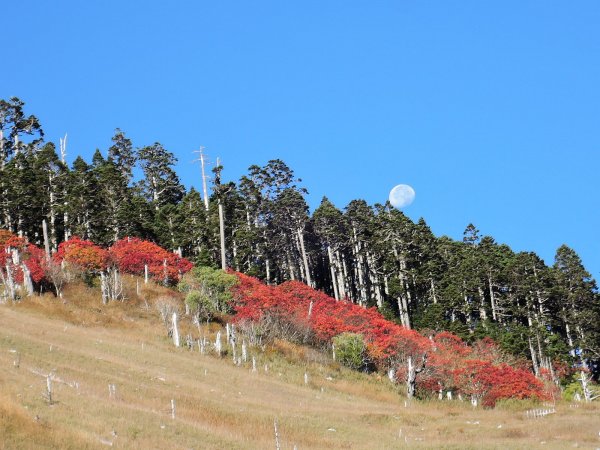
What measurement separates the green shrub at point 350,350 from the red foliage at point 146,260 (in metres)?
18.9

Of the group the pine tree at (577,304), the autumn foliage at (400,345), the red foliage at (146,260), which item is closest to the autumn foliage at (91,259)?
the red foliage at (146,260)

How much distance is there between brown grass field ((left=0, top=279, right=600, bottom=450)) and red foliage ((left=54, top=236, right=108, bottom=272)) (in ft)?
14.9

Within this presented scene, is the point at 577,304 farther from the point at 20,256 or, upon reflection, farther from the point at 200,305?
the point at 20,256

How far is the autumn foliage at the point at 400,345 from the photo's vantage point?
55.8 metres

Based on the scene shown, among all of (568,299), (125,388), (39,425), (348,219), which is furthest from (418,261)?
(39,425)

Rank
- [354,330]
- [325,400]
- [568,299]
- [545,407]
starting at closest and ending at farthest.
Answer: [325,400], [545,407], [354,330], [568,299]

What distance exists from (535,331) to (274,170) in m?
37.3

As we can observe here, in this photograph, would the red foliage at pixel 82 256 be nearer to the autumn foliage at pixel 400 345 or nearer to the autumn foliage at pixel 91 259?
the autumn foliage at pixel 91 259

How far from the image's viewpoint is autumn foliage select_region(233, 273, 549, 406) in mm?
55844

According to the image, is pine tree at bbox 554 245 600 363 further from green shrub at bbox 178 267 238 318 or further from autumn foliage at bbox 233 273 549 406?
green shrub at bbox 178 267 238 318

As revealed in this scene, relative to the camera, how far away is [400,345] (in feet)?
199

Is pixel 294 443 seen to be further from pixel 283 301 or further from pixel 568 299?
pixel 568 299

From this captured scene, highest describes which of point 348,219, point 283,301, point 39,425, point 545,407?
point 348,219

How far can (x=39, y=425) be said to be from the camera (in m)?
24.0
